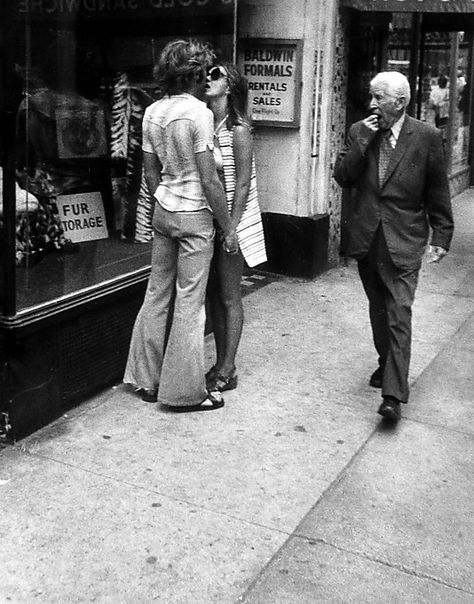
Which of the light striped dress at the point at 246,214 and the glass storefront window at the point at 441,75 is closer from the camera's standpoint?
the light striped dress at the point at 246,214

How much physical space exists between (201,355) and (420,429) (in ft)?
4.16

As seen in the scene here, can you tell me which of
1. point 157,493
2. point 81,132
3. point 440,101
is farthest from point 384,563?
point 440,101

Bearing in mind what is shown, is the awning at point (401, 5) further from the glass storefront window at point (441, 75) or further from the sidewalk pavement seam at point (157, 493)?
the sidewalk pavement seam at point (157, 493)

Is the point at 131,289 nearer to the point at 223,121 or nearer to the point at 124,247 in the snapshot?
the point at 124,247

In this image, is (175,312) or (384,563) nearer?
(384,563)

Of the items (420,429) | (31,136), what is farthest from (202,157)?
(420,429)

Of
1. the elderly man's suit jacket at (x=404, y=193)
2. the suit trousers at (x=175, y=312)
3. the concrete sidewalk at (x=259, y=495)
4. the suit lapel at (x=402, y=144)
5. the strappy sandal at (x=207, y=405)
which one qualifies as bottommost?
the concrete sidewalk at (x=259, y=495)

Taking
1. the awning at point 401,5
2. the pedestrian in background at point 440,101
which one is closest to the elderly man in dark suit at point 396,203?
the awning at point 401,5

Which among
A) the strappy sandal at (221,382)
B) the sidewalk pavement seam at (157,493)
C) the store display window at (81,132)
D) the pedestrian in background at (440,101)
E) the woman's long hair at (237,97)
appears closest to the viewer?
the sidewalk pavement seam at (157,493)

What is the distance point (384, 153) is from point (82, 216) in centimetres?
194

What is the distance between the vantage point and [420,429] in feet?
17.4

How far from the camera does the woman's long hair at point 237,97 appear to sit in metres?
5.30

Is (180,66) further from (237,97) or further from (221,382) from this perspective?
(221,382)

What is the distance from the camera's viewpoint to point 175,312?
17.3 ft
